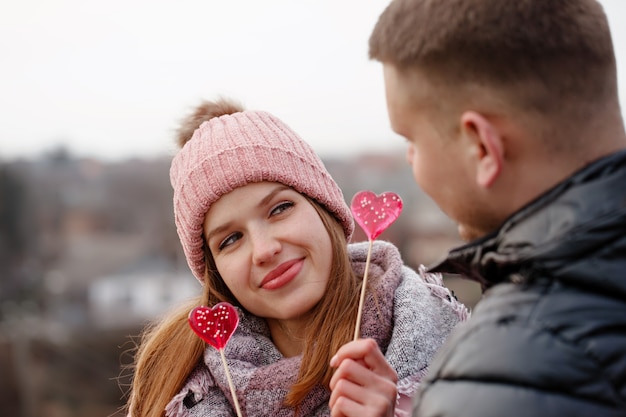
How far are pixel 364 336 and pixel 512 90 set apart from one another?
911 millimetres

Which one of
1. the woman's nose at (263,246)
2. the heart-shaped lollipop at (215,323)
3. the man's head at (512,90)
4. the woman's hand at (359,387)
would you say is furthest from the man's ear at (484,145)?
the heart-shaped lollipop at (215,323)

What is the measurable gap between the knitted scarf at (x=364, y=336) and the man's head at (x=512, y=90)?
0.67 metres

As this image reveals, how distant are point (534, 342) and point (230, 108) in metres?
1.51

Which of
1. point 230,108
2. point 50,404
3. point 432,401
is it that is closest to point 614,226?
point 432,401

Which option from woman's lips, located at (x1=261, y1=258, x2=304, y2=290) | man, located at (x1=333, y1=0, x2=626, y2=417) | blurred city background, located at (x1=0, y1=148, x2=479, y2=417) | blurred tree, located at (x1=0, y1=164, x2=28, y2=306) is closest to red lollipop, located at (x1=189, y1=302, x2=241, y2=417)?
woman's lips, located at (x1=261, y1=258, x2=304, y2=290)

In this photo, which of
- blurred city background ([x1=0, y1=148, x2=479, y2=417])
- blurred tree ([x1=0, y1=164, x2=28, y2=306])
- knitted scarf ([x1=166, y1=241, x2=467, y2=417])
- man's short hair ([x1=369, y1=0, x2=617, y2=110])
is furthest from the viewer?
blurred tree ([x1=0, y1=164, x2=28, y2=306])

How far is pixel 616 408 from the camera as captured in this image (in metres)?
→ 0.95

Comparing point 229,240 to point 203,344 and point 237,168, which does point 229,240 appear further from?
point 203,344

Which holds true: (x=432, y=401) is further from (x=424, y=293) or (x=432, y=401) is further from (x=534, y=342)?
(x=424, y=293)

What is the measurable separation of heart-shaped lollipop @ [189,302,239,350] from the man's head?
87 centimetres

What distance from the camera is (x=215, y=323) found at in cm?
191

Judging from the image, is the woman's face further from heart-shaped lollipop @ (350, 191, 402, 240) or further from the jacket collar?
the jacket collar

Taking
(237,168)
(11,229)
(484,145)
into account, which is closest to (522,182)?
(484,145)

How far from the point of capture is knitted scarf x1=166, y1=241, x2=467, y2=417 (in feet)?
6.05
